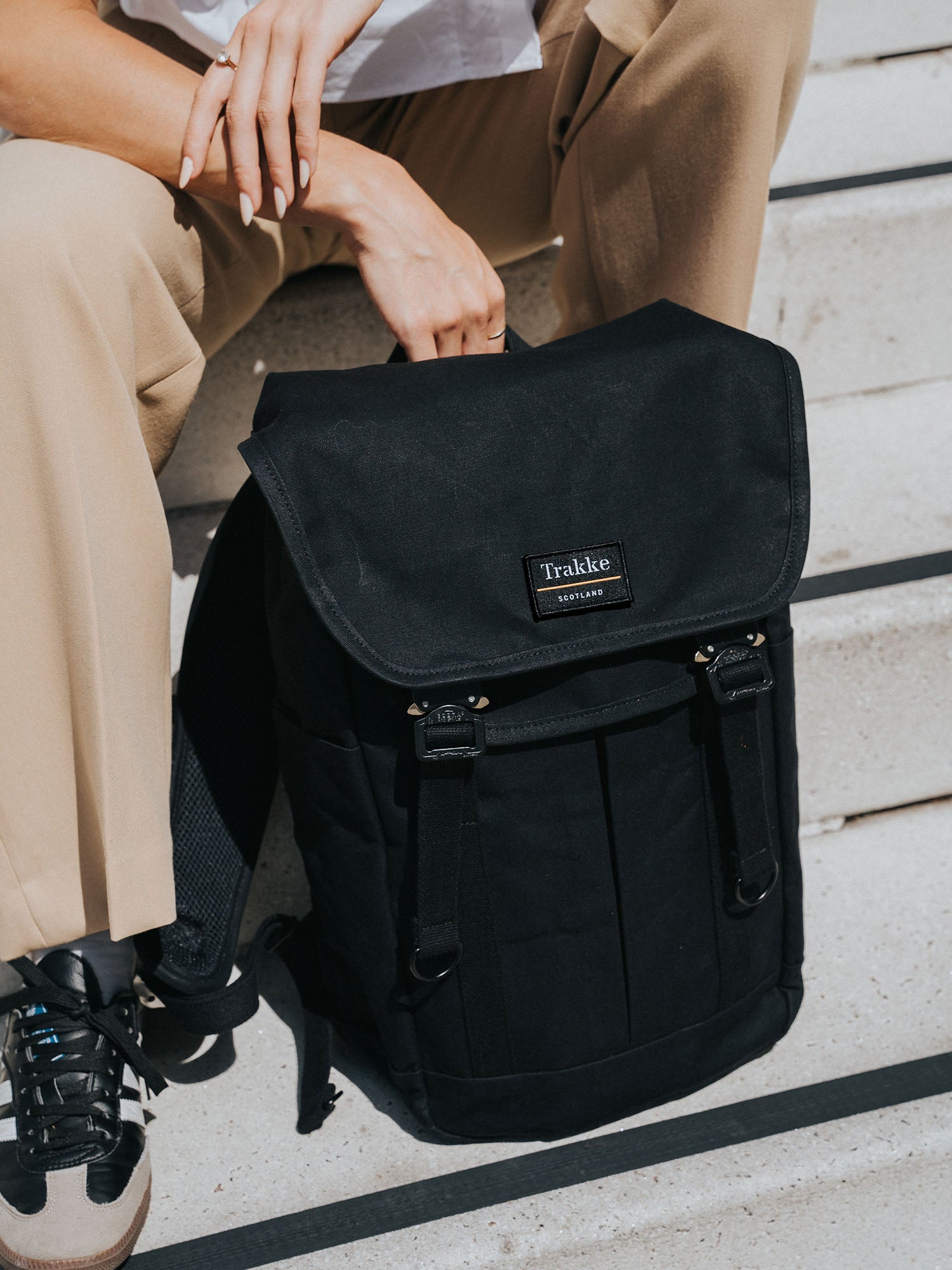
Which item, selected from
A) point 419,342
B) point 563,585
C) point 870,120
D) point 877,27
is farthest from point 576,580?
point 877,27

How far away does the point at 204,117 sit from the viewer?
766 mm

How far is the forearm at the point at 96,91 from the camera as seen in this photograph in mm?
753

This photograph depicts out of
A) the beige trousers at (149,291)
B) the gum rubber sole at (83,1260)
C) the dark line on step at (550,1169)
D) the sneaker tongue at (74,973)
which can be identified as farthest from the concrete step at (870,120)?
the gum rubber sole at (83,1260)

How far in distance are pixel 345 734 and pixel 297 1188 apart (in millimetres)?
369

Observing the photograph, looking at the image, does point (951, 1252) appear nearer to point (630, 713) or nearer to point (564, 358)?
point (630, 713)

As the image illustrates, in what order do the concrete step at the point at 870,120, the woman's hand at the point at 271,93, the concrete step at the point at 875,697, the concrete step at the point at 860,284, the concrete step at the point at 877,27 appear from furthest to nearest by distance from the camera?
the concrete step at the point at 877,27 < the concrete step at the point at 870,120 < the concrete step at the point at 860,284 < the concrete step at the point at 875,697 < the woman's hand at the point at 271,93

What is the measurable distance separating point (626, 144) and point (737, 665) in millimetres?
452

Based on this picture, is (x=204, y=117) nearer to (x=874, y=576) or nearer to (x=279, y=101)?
(x=279, y=101)

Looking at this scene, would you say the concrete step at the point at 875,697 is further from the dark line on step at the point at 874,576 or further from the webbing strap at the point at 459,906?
the webbing strap at the point at 459,906

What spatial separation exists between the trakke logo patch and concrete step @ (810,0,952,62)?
107cm

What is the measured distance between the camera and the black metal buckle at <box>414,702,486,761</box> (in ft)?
2.27

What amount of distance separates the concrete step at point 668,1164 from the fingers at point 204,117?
539mm

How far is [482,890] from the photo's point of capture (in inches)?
29.5

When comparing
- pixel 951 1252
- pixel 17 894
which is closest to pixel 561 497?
pixel 17 894
